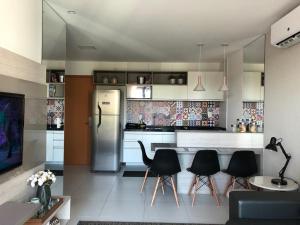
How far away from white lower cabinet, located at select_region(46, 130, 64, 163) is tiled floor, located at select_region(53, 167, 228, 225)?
32cm

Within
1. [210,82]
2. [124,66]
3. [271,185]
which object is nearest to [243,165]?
[271,185]

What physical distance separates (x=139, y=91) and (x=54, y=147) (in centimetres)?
346

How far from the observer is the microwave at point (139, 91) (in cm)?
665

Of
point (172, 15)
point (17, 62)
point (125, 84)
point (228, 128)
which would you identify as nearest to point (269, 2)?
point (172, 15)

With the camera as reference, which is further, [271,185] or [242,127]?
[242,127]

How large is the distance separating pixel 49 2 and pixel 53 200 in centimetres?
211

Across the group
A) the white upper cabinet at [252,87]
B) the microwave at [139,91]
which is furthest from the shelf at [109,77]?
the white upper cabinet at [252,87]

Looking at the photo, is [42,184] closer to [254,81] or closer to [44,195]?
[44,195]

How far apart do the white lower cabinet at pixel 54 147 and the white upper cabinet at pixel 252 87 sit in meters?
3.03

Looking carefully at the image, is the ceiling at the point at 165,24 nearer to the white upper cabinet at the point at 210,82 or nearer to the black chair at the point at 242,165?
the white upper cabinet at the point at 210,82

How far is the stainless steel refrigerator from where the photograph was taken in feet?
20.1

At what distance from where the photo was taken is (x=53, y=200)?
9.06 feet

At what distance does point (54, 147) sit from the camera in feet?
11.4

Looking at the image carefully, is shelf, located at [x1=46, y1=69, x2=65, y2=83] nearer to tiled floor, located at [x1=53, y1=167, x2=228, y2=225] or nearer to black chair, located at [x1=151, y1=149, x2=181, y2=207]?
tiled floor, located at [x1=53, y1=167, x2=228, y2=225]
